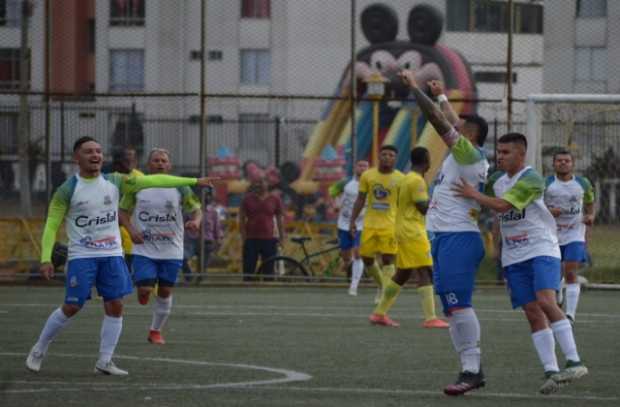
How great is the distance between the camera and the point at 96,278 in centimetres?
1226

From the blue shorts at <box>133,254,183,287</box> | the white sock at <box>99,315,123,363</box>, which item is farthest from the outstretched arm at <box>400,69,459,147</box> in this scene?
the blue shorts at <box>133,254,183,287</box>

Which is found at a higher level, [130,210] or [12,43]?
[12,43]

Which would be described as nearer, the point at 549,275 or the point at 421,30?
the point at 549,275

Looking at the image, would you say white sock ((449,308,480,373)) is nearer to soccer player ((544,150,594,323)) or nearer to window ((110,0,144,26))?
soccer player ((544,150,594,323))

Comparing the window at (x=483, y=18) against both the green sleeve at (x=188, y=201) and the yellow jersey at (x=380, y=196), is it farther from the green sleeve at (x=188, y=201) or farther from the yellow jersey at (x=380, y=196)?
the green sleeve at (x=188, y=201)

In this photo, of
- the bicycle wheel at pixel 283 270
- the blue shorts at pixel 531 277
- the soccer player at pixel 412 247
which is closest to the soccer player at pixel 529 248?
the blue shorts at pixel 531 277

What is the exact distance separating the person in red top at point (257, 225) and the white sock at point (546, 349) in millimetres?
14531

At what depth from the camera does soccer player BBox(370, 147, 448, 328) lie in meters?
17.2

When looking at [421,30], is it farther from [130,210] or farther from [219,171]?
[130,210]

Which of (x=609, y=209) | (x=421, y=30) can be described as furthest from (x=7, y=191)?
(x=421, y=30)

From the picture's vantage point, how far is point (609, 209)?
86.5 feet

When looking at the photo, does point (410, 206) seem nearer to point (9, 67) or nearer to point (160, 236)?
point (160, 236)

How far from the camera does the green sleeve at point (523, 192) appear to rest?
10641 mm

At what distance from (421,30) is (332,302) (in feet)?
99.7
